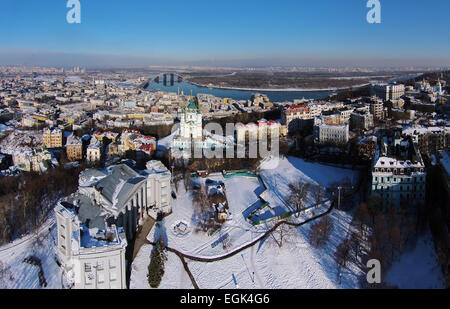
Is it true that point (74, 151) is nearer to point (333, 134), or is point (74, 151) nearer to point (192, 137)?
point (192, 137)

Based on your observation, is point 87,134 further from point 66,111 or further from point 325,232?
point 325,232

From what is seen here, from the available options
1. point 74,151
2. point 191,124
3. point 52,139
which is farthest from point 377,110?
point 52,139

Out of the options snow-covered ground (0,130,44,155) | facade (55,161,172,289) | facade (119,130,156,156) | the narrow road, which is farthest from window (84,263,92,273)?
snow-covered ground (0,130,44,155)

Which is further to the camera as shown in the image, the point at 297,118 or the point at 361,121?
the point at 297,118

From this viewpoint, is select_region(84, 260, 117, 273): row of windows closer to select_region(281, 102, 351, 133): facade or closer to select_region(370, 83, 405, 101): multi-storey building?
select_region(281, 102, 351, 133): facade

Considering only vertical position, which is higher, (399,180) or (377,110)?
(377,110)

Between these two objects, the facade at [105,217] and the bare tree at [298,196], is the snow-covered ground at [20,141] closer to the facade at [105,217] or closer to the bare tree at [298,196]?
the facade at [105,217]

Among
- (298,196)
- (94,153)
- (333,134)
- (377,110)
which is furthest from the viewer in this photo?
(377,110)

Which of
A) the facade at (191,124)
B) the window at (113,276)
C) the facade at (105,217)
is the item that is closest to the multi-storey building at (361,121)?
the facade at (191,124)
